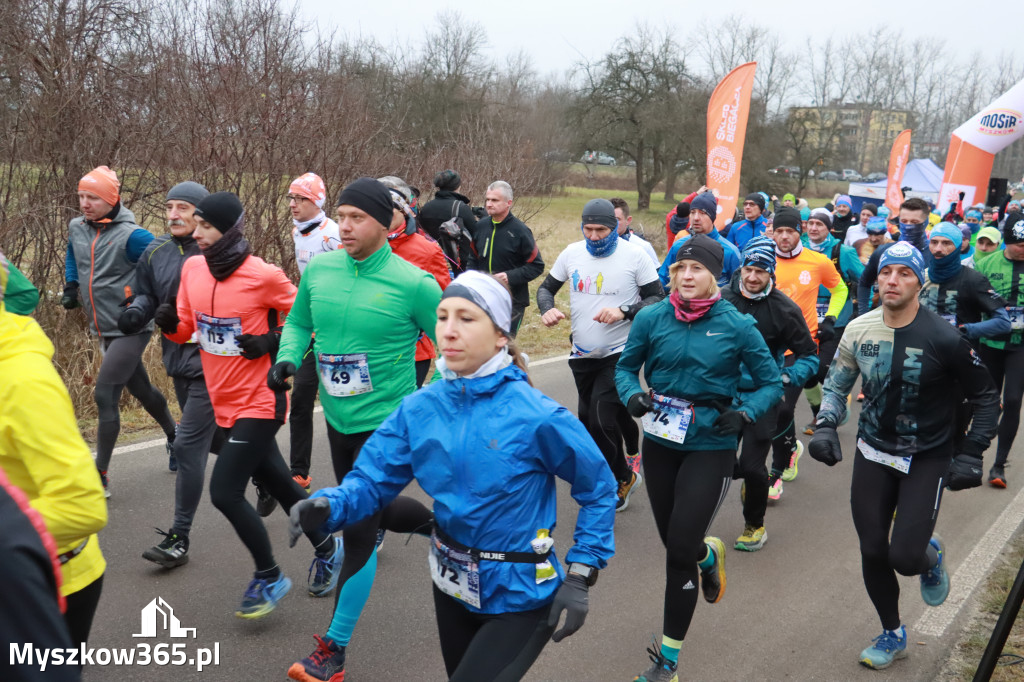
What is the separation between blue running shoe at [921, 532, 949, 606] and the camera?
440 centimetres

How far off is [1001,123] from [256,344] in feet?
63.7

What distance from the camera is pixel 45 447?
227 cm

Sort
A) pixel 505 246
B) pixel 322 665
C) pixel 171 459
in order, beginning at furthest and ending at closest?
pixel 505 246, pixel 171 459, pixel 322 665

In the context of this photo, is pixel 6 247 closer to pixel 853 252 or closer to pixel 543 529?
pixel 543 529

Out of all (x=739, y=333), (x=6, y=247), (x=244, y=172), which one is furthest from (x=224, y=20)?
(x=739, y=333)

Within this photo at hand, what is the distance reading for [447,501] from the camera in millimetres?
2787

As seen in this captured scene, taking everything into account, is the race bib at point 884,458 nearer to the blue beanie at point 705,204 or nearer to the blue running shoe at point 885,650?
the blue running shoe at point 885,650

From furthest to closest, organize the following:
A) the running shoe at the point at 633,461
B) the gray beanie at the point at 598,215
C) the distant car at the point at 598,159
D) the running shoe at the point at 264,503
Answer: the distant car at the point at 598,159, the running shoe at the point at 633,461, the gray beanie at the point at 598,215, the running shoe at the point at 264,503

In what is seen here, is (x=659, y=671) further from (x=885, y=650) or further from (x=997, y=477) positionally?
(x=997, y=477)

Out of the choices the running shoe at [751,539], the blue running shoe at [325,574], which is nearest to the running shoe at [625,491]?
the running shoe at [751,539]

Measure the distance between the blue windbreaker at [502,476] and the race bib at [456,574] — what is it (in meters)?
0.03

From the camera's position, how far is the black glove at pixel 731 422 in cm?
405

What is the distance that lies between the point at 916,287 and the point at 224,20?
926 cm

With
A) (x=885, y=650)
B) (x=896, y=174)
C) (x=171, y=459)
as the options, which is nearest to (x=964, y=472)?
(x=885, y=650)
